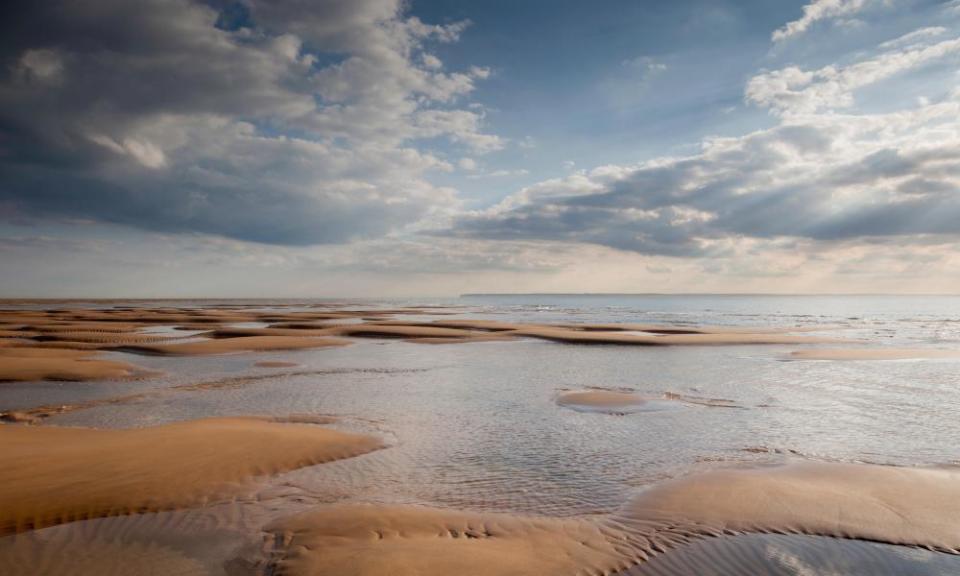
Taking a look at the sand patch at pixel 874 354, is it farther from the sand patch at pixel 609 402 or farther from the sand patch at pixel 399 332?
the sand patch at pixel 399 332

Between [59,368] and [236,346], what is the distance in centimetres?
996

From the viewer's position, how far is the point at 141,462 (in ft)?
28.5

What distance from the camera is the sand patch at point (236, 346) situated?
27281 mm

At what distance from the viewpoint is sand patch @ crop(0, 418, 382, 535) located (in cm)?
705

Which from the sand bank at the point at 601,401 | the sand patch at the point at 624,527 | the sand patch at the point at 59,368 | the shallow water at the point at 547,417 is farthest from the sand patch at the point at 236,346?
the sand patch at the point at 624,527

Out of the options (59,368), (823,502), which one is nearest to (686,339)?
(823,502)

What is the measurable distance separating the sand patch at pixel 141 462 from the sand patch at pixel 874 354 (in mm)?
24702

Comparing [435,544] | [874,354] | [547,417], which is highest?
[874,354]

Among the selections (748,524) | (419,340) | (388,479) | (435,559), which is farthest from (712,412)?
(419,340)

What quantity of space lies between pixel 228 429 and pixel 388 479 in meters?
4.54

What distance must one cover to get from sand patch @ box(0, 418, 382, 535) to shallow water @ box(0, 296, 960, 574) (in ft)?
2.41

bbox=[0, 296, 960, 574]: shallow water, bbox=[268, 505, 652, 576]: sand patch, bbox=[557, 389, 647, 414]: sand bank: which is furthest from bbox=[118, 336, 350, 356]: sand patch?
bbox=[268, 505, 652, 576]: sand patch

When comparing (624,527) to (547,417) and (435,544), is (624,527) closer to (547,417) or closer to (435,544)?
(435,544)

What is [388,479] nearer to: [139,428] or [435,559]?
[435,559]
